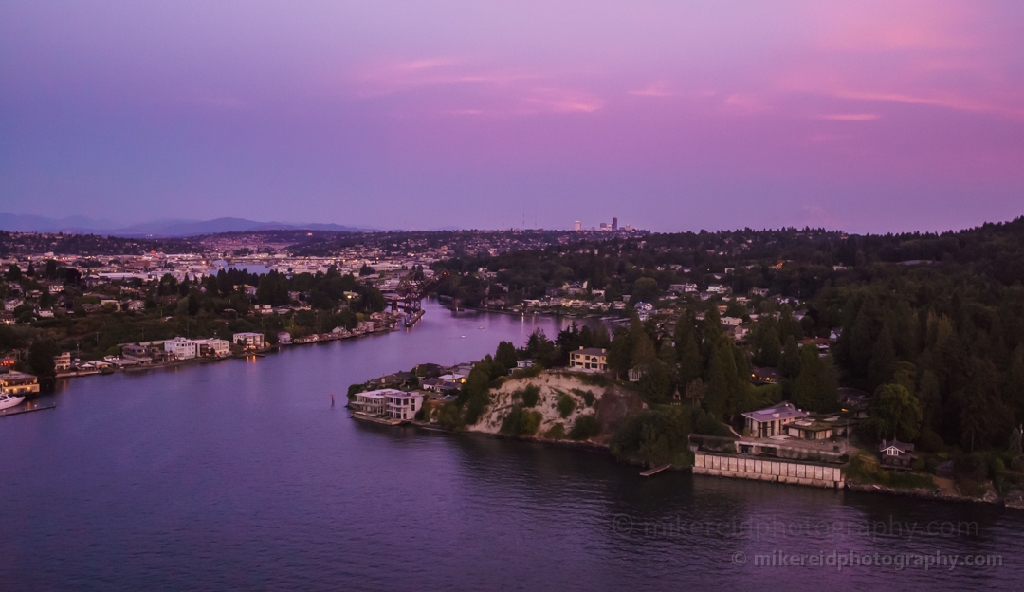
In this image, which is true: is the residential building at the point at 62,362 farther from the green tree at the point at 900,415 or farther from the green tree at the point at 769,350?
the green tree at the point at 900,415

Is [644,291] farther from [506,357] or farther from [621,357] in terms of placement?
[621,357]

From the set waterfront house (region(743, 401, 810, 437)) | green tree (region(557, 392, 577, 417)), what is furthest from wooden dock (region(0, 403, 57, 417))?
waterfront house (region(743, 401, 810, 437))

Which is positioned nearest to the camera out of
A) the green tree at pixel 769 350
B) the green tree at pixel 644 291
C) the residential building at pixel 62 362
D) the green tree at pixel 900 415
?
the green tree at pixel 900 415

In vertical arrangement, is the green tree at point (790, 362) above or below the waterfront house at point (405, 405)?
above

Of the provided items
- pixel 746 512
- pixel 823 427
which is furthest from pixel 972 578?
pixel 823 427

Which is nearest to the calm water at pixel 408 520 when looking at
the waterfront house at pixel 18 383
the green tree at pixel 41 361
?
the waterfront house at pixel 18 383

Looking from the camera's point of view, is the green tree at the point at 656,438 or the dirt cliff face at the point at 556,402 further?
the dirt cliff face at the point at 556,402
